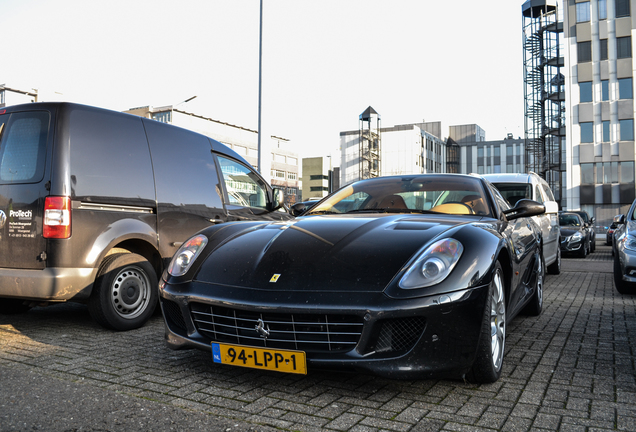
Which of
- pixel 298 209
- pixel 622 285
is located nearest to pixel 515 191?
pixel 622 285

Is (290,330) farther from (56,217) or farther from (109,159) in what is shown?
(109,159)

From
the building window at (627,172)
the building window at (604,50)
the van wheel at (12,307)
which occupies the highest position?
the building window at (604,50)

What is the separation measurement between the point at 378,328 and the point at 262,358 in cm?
64

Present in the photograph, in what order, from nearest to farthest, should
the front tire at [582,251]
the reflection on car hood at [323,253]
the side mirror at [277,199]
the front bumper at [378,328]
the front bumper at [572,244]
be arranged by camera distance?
the front bumper at [378,328] < the reflection on car hood at [323,253] < the side mirror at [277,199] < the front bumper at [572,244] < the front tire at [582,251]

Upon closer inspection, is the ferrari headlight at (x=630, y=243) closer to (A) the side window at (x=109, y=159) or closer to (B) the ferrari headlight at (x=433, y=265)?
(B) the ferrari headlight at (x=433, y=265)

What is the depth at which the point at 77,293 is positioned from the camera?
4.53 m

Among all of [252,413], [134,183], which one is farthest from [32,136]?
[252,413]

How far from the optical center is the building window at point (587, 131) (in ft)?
130

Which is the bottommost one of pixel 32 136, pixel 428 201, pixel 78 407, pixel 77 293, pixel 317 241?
pixel 78 407

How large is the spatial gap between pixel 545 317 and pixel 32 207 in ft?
16.2

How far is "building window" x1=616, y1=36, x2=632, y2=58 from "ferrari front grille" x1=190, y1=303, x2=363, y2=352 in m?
43.3

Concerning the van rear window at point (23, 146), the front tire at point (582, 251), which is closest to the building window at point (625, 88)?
the front tire at point (582, 251)

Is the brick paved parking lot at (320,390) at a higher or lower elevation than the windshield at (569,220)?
lower

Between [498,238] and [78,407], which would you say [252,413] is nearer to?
[78,407]
